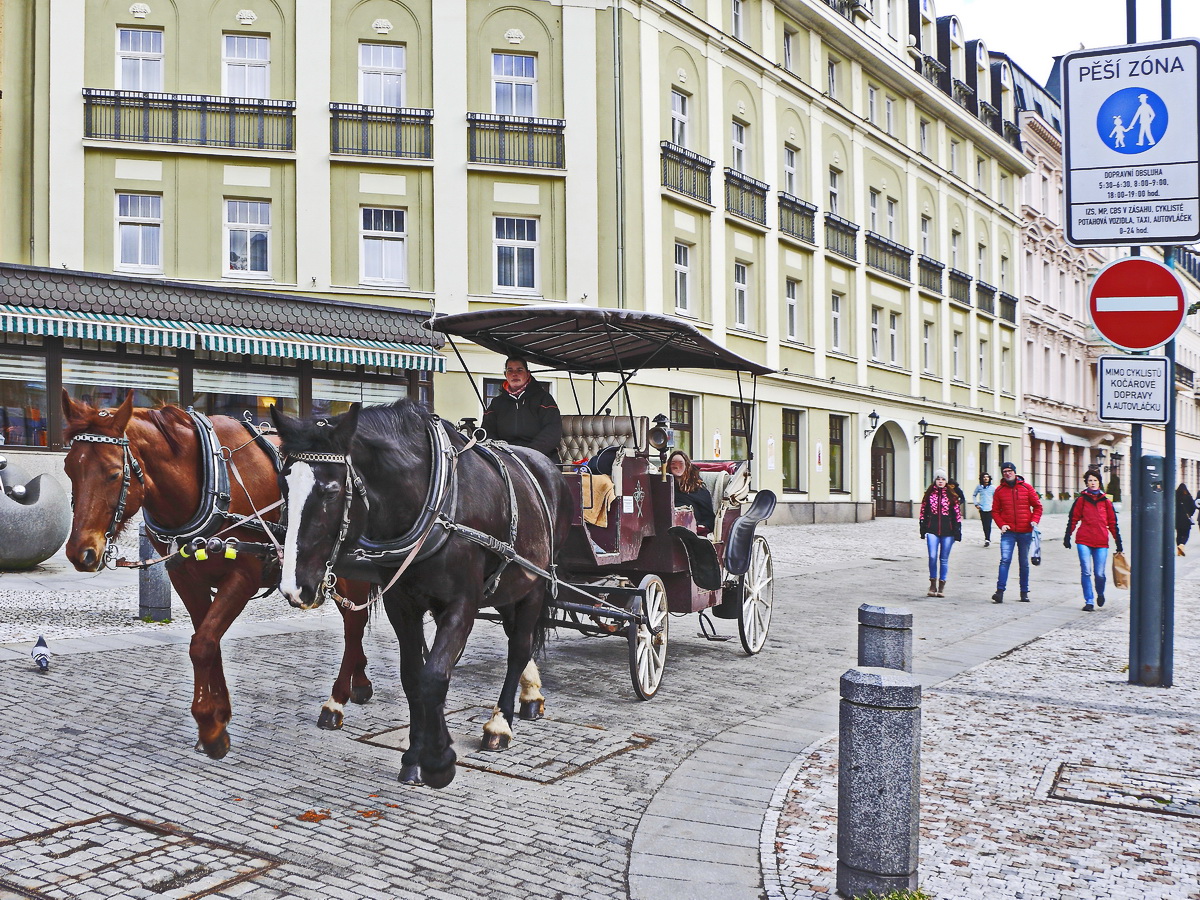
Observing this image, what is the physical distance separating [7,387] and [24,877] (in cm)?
1734

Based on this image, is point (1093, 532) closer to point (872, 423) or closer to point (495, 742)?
point (495, 742)

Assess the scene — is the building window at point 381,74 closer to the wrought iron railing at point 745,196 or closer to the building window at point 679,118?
the building window at point 679,118

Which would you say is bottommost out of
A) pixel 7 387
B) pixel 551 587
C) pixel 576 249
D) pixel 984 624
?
pixel 984 624

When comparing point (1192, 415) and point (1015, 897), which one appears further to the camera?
point (1192, 415)

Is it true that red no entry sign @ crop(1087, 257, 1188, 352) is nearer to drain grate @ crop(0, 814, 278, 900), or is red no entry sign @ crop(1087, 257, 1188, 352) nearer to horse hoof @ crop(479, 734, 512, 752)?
horse hoof @ crop(479, 734, 512, 752)

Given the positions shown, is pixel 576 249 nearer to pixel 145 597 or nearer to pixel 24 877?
pixel 145 597

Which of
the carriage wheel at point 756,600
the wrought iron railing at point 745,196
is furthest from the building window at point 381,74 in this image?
the carriage wheel at point 756,600

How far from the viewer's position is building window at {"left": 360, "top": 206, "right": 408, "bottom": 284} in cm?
2402

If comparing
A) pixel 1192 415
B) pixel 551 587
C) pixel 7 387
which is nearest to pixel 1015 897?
pixel 551 587

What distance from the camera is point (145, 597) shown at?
1087 cm

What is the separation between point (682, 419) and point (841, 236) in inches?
403

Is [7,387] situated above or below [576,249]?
below

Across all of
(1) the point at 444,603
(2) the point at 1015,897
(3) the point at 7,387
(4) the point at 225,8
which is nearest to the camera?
(2) the point at 1015,897

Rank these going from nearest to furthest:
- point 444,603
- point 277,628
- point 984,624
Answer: point 444,603 < point 277,628 < point 984,624
